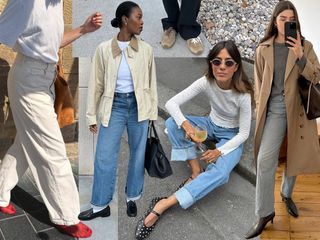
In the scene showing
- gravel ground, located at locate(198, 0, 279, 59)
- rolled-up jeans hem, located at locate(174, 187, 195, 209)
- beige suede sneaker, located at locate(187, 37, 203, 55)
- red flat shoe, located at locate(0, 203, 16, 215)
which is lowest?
red flat shoe, located at locate(0, 203, 16, 215)

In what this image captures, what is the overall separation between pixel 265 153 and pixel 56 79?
4.41 ft

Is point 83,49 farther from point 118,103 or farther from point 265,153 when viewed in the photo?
point 265,153

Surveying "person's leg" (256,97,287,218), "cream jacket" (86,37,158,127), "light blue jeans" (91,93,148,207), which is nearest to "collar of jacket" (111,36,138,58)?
"cream jacket" (86,37,158,127)

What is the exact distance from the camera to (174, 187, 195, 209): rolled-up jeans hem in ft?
10.6

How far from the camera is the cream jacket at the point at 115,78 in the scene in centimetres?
292

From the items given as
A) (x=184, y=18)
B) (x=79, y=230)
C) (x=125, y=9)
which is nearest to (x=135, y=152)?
(x=79, y=230)

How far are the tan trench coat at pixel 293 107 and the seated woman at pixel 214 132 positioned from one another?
0.14 metres

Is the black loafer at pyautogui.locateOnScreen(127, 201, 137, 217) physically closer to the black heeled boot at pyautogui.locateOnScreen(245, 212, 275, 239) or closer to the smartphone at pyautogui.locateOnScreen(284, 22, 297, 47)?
the black heeled boot at pyautogui.locateOnScreen(245, 212, 275, 239)

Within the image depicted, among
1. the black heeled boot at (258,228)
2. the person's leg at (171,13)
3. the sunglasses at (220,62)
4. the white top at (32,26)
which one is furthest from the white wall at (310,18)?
the white top at (32,26)

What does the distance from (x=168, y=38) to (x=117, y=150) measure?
110cm

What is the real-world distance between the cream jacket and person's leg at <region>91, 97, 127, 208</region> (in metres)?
0.06

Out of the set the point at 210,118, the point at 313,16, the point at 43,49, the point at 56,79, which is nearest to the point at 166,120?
the point at 210,118

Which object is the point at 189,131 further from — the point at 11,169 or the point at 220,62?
the point at 11,169

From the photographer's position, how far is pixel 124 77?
2945mm
